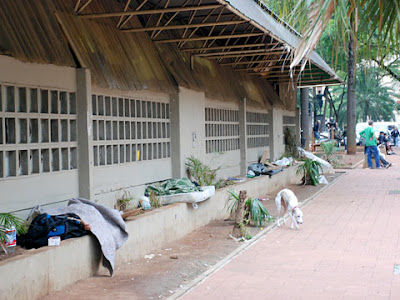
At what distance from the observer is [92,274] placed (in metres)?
7.36

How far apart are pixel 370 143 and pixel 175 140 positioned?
44.8 ft

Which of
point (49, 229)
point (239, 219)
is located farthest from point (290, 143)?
point (49, 229)

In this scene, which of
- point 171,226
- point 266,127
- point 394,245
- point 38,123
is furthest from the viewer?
point 266,127

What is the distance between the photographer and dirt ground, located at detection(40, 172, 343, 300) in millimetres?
6598

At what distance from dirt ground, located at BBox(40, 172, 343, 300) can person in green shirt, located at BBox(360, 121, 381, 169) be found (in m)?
13.5

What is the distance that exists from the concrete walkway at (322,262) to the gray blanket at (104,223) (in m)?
1.33

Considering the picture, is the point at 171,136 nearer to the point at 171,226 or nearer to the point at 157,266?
the point at 171,226

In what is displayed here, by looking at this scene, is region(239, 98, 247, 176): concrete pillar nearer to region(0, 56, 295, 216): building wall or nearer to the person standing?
region(0, 56, 295, 216): building wall

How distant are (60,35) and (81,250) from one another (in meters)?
3.28

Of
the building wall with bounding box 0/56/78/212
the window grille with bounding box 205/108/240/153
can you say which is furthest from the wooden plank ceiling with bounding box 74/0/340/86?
the building wall with bounding box 0/56/78/212

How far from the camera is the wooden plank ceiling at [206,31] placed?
910 centimetres

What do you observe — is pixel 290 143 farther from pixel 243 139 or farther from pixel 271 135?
Result: pixel 243 139

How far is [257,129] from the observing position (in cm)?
1916

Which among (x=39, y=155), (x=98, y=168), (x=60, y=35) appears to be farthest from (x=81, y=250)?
(x=60, y=35)
